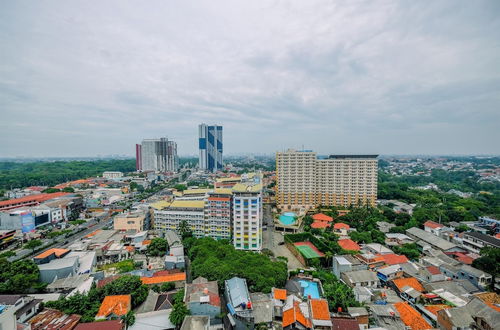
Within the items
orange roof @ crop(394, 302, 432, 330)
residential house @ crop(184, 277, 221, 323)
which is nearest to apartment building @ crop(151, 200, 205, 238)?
residential house @ crop(184, 277, 221, 323)

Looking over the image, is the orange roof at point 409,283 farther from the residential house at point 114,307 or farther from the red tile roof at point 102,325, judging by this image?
the residential house at point 114,307

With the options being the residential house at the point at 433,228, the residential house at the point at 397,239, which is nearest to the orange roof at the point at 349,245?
the residential house at the point at 397,239

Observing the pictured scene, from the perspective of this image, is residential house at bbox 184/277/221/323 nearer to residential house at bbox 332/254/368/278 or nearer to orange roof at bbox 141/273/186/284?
orange roof at bbox 141/273/186/284

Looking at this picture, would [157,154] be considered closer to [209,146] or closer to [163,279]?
[209,146]

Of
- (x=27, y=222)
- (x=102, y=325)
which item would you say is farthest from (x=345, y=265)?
(x=27, y=222)

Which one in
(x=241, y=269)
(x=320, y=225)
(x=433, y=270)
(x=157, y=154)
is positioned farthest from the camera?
(x=157, y=154)
